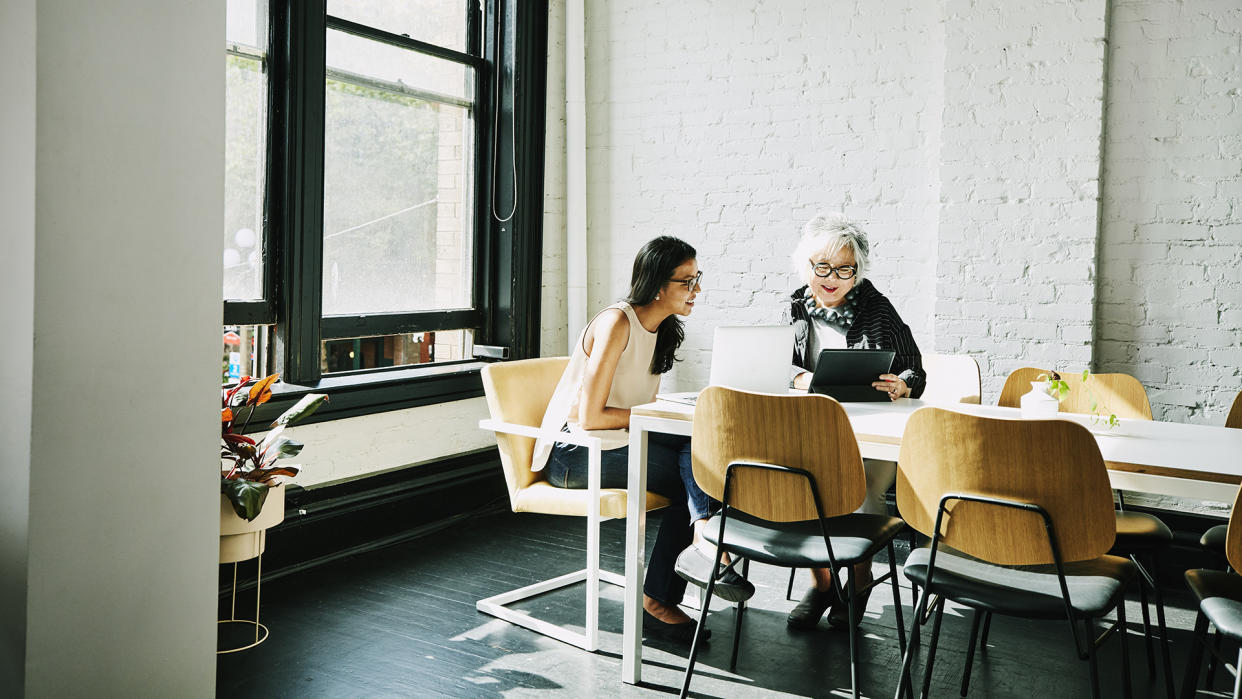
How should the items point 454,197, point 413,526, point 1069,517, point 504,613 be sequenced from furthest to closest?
point 454,197
point 413,526
point 504,613
point 1069,517

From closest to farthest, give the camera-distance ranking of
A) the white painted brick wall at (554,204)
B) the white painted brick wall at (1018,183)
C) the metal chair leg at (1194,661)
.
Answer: the metal chair leg at (1194,661)
the white painted brick wall at (1018,183)
the white painted brick wall at (554,204)

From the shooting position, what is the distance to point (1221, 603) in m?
2.19

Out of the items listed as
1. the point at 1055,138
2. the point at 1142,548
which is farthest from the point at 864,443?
the point at 1055,138

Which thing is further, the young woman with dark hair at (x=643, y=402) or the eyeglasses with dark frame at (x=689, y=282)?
the eyeglasses with dark frame at (x=689, y=282)

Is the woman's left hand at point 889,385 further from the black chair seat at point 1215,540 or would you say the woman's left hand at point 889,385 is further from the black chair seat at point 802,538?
the black chair seat at point 1215,540

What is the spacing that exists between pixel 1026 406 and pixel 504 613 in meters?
1.79

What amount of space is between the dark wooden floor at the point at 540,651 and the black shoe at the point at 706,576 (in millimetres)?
235

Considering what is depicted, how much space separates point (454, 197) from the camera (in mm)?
4840

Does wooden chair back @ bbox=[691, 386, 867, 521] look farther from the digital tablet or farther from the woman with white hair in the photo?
the woman with white hair

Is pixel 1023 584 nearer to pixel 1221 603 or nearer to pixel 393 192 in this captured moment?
pixel 1221 603

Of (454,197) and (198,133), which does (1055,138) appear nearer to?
(454,197)

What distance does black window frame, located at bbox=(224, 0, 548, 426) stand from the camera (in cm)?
387

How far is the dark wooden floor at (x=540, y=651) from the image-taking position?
2.87 metres

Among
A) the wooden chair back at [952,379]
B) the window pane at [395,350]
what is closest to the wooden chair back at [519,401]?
the window pane at [395,350]
